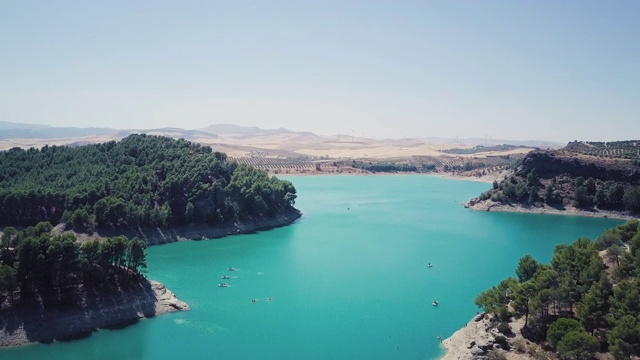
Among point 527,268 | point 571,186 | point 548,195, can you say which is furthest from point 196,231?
point 571,186

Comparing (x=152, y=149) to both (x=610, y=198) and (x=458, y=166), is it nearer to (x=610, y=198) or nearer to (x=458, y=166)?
(x=610, y=198)

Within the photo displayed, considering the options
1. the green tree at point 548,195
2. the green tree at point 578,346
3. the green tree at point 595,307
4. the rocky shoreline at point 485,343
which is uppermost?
the green tree at point 548,195

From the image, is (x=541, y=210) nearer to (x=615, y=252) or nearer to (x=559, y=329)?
(x=615, y=252)

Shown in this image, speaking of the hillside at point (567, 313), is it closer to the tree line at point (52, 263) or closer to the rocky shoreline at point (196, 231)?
the tree line at point (52, 263)

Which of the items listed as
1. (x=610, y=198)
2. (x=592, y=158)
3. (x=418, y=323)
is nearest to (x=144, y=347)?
(x=418, y=323)

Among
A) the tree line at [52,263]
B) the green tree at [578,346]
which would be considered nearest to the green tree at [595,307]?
the green tree at [578,346]

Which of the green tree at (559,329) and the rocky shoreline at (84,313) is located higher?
the green tree at (559,329)

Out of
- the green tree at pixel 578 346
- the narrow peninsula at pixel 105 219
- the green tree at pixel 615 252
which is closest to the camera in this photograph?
the green tree at pixel 578 346
